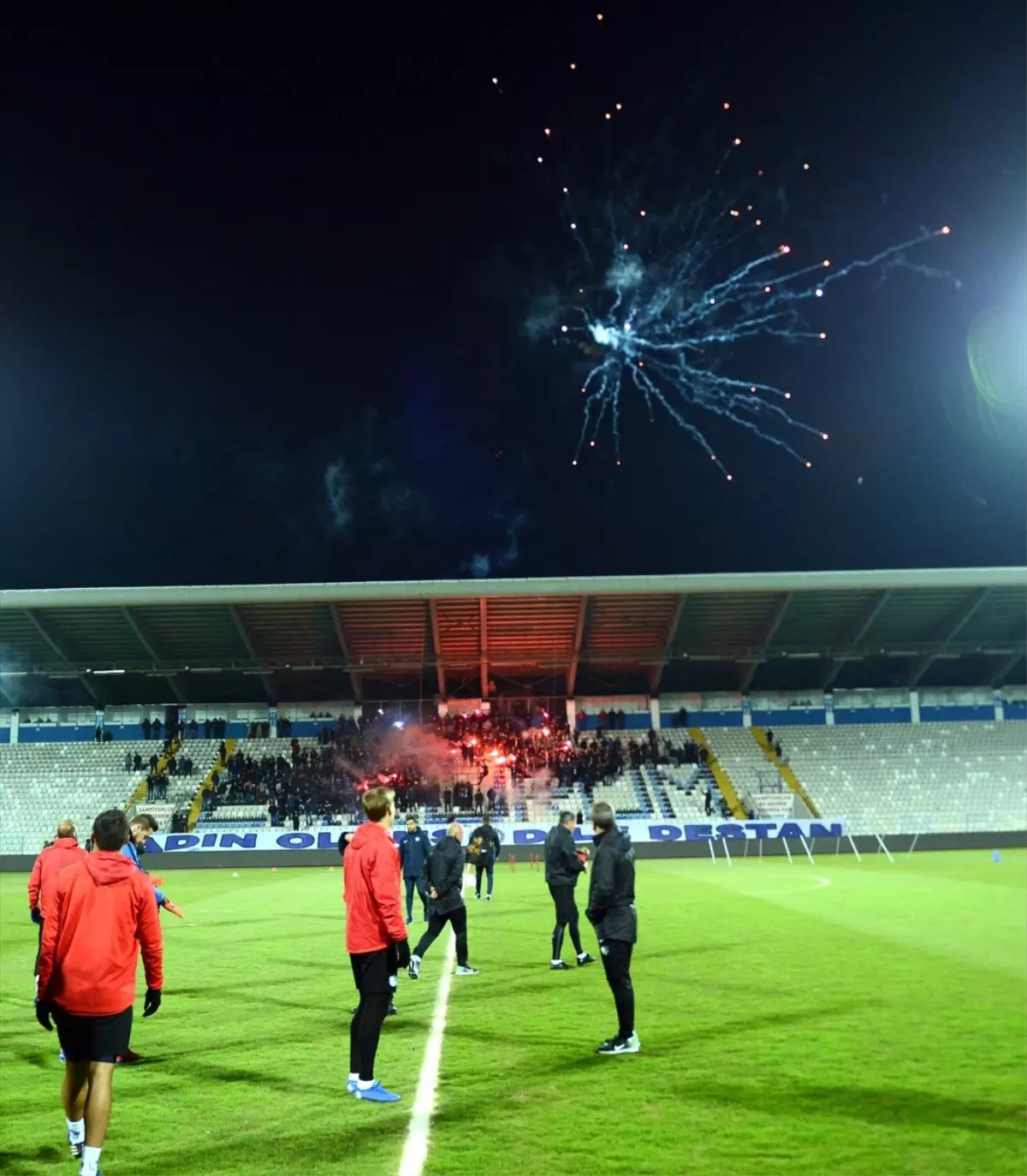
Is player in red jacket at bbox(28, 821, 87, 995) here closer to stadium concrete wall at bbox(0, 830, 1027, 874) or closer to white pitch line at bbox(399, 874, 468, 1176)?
white pitch line at bbox(399, 874, 468, 1176)

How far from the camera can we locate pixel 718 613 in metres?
49.1

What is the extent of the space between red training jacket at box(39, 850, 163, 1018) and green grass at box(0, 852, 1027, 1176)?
1.18 m

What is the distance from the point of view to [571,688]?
2128 inches

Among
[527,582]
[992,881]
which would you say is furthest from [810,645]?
[992,881]

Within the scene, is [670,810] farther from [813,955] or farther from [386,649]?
[813,955]

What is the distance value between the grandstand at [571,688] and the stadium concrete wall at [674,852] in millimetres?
1390

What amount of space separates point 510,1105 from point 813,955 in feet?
28.3

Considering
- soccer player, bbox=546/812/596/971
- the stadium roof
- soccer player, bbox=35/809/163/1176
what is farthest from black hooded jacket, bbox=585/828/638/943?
the stadium roof

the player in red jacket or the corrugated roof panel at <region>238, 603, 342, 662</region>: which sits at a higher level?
the corrugated roof panel at <region>238, 603, 342, 662</region>

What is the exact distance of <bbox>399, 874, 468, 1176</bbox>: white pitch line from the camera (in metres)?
6.27

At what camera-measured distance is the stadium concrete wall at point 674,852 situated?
41.5m

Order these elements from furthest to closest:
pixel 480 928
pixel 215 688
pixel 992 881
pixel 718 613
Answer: pixel 215 688
pixel 718 613
pixel 992 881
pixel 480 928

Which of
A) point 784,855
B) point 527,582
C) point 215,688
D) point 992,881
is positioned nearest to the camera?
point 992,881

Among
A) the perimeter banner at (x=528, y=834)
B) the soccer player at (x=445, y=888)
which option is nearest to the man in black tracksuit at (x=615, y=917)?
the soccer player at (x=445, y=888)
